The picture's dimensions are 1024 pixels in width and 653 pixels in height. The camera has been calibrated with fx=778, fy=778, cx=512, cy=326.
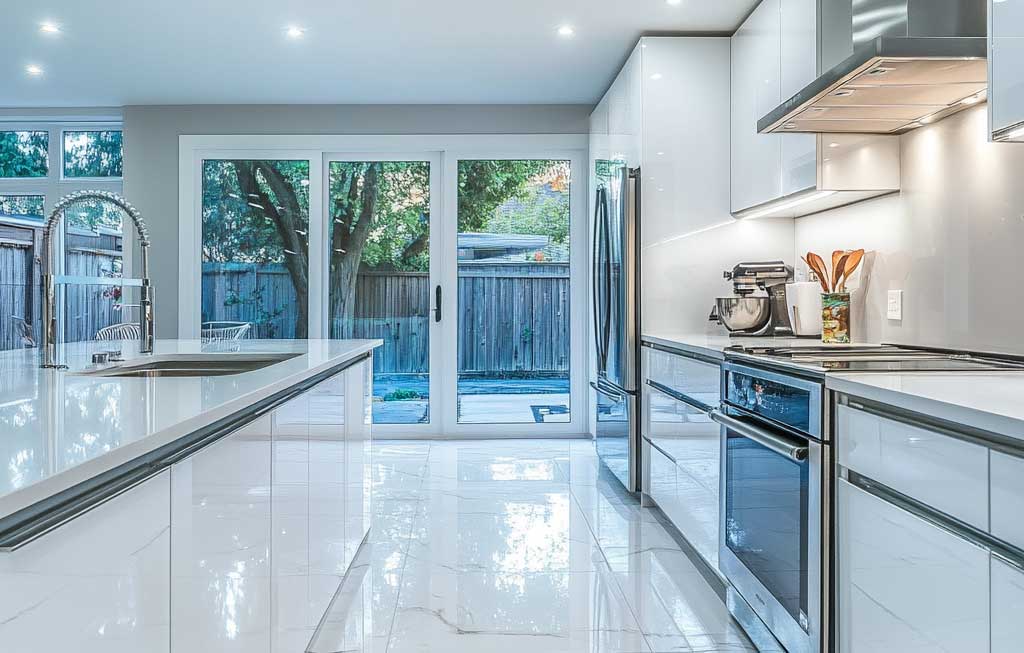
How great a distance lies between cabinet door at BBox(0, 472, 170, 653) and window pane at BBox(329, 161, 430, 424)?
15.5 ft

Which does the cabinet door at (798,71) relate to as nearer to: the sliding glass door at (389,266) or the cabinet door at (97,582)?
the cabinet door at (97,582)

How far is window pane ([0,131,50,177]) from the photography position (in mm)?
5883

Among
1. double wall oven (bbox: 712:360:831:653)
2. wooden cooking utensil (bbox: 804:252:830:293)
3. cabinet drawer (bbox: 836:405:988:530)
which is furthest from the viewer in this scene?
wooden cooking utensil (bbox: 804:252:830:293)

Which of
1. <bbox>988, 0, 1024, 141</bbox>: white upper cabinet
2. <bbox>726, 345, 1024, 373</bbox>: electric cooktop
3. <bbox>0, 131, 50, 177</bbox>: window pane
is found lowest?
<bbox>726, 345, 1024, 373</bbox>: electric cooktop

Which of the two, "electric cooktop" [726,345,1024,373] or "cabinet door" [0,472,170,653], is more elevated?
"electric cooktop" [726,345,1024,373]

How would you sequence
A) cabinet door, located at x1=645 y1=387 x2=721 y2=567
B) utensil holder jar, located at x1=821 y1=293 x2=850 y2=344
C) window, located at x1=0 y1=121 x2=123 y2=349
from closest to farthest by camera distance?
cabinet door, located at x1=645 y1=387 x2=721 y2=567 < utensil holder jar, located at x1=821 y1=293 x2=850 y2=344 < window, located at x1=0 y1=121 x2=123 y2=349

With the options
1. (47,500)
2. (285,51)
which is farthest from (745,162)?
Result: (47,500)

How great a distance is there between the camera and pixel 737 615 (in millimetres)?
2344

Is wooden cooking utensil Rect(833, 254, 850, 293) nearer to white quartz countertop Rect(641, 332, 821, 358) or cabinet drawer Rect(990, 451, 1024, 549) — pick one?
white quartz countertop Rect(641, 332, 821, 358)

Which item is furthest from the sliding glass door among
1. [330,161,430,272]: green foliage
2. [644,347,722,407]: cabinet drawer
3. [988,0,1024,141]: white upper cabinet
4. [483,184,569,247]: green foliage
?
[988,0,1024,141]: white upper cabinet

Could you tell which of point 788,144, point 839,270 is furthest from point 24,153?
point 839,270

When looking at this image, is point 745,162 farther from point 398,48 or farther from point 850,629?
point 850,629

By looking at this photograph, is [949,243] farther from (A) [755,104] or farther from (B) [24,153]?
(B) [24,153]

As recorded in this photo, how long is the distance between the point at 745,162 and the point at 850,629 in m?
2.45
